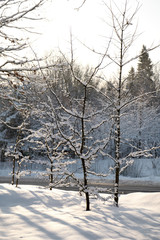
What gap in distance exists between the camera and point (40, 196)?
6.84 m

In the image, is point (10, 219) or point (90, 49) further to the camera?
point (90, 49)

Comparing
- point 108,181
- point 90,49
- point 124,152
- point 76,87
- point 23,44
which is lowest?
point 108,181

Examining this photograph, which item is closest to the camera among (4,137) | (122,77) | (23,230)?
(23,230)

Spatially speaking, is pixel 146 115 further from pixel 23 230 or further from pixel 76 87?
pixel 23 230

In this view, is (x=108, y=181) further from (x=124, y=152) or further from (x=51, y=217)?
(x=51, y=217)

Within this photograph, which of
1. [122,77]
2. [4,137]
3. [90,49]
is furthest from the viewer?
[4,137]

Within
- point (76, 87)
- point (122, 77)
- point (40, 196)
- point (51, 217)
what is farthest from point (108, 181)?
point (76, 87)

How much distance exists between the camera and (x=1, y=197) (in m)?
6.73

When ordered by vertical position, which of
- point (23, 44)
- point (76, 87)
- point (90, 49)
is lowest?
point (90, 49)

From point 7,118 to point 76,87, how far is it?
895 centimetres

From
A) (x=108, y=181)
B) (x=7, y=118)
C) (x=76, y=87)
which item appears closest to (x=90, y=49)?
(x=108, y=181)

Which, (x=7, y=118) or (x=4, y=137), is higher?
(x=7, y=118)

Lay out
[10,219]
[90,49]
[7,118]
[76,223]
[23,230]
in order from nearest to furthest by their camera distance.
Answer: [23,230] < [76,223] < [10,219] < [90,49] < [7,118]

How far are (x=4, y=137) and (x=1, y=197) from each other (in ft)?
53.6
